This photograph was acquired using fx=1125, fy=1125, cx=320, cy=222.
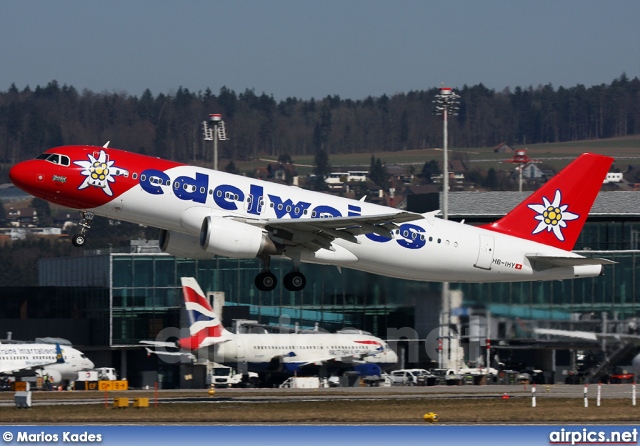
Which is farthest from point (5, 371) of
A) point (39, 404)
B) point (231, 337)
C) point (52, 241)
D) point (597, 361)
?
point (52, 241)

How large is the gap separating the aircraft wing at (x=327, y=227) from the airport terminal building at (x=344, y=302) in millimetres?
5733

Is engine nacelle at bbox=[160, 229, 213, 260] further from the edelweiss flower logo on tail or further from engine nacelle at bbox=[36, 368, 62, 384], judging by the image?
engine nacelle at bbox=[36, 368, 62, 384]

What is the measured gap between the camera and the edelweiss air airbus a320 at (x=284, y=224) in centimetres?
3975

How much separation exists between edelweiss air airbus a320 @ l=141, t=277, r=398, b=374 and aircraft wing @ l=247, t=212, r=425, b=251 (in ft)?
70.2

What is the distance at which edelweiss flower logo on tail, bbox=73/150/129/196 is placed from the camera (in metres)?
39.6

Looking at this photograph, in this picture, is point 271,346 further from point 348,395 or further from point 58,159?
point 58,159

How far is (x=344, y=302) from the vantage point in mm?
64688

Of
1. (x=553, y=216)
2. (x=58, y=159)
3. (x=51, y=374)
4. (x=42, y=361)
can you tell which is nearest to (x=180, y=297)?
(x=51, y=374)

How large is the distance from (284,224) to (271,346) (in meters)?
23.7

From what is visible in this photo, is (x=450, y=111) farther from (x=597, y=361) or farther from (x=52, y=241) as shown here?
(x=52, y=241)

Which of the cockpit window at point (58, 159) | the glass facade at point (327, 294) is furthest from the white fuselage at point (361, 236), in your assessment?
the glass facade at point (327, 294)

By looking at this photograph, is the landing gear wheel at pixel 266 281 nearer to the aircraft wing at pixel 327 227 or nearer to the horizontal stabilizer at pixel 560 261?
the aircraft wing at pixel 327 227

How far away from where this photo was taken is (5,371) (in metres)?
63.1

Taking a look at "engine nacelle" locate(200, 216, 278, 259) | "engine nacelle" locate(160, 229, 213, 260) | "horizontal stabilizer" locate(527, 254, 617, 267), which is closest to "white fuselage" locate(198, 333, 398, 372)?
"engine nacelle" locate(160, 229, 213, 260)
